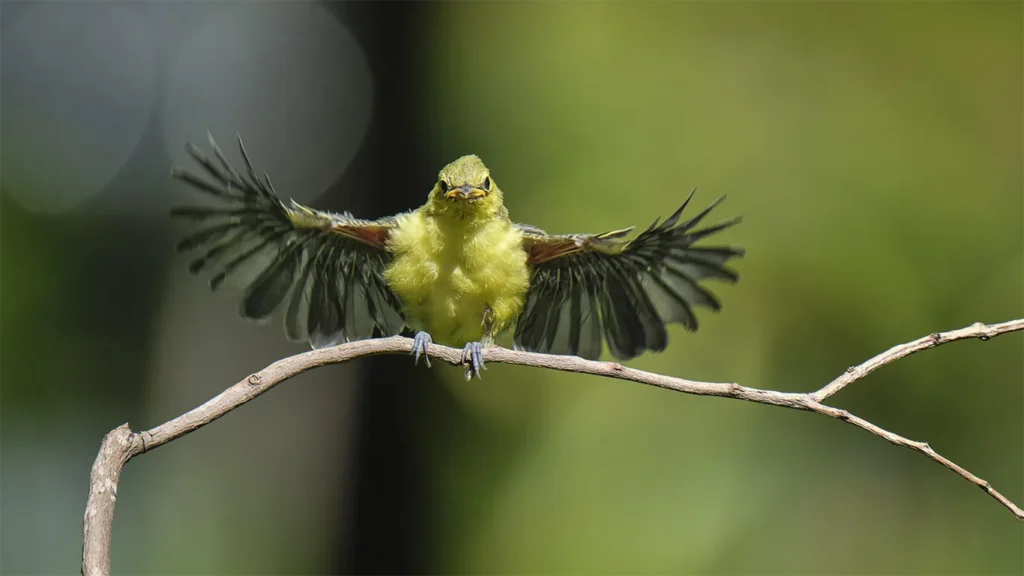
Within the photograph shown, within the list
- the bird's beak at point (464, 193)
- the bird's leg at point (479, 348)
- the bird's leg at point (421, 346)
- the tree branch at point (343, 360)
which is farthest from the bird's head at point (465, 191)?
the tree branch at point (343, 360)

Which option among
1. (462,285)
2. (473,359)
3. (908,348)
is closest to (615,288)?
(462,285)

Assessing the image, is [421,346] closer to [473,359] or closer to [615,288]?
[473,359]

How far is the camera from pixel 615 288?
4508 millimetres

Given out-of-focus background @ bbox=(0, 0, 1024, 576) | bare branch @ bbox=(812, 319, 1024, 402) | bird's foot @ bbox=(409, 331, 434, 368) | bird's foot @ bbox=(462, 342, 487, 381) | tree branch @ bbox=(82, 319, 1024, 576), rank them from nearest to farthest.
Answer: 1. tree branch @ bbox=(82, 319, 1024, 576)
2. bare branch @ bbox=(812, 319, 1024, 402)
3. bird's foot @ bbox=(409, 331, 434, 368)
4. bird's foot @ bbox=(462, 342, 487, 381)
5. out-of-focus background @ bbox=(0, 0, 1024, 576)

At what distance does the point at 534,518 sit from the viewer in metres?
8.28

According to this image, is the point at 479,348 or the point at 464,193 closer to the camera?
the point at 479,348

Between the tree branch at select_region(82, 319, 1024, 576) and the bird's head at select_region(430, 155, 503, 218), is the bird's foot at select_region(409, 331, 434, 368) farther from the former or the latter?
the bird's head at select_region(430, 155, 503, 218)

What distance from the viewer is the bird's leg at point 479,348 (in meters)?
3.62

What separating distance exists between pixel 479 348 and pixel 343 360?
1313 mm

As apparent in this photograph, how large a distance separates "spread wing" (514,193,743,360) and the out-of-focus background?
6.56ft

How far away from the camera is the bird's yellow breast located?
13.5 ft

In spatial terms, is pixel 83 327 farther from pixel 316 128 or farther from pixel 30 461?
pixel 316 128

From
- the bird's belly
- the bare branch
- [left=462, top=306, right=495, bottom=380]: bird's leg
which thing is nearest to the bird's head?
the bird's belly

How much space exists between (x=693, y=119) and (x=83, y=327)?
354 inches
